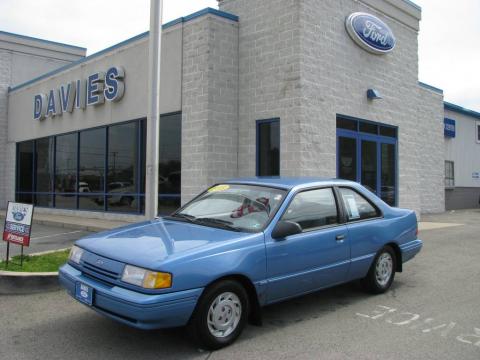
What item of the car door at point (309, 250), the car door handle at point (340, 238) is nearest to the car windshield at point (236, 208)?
the car door at point (309, 250)

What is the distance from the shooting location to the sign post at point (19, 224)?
6750mm

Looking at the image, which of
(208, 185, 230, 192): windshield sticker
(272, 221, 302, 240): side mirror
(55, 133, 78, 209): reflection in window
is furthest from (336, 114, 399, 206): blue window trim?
(55, 133, 78, 209): reflection in window

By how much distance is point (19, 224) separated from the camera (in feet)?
22.6

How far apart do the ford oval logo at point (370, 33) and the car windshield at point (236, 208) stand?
8.54m

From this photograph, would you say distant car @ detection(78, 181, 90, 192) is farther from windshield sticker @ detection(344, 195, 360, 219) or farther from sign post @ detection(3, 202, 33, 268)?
windshield sticker @ detection(344, 195, 360, 219)

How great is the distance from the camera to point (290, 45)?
1130 cm

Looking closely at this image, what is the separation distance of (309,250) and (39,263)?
4407 millimetres

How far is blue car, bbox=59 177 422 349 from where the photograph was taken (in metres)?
3.98

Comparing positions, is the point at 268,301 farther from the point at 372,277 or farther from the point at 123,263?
the point at 372,277

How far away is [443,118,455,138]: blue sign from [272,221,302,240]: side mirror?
19196mm

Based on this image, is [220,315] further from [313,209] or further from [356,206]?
[356,206]

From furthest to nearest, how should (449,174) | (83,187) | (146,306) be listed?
(449,174)
(83,187)
(146,306)

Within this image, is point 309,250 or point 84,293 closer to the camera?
point 84,293

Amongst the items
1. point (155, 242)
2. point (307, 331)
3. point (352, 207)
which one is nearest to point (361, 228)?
point (352, 207)
